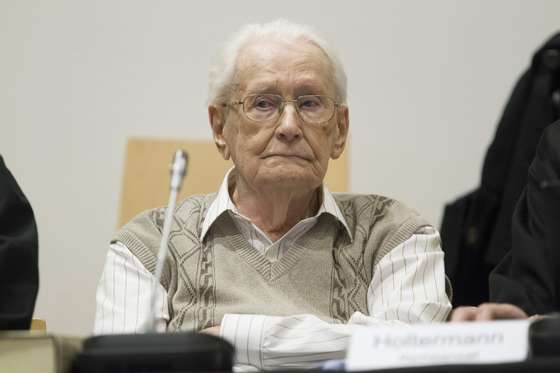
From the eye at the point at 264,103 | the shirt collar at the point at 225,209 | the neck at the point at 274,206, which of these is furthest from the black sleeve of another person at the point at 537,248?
the eye at the point at 264,103

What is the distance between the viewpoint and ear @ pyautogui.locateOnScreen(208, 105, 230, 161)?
208cm

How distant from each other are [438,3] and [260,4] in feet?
2.40

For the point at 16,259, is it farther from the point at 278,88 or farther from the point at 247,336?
the point at 278,88

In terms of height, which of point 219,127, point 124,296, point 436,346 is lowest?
point 124,296

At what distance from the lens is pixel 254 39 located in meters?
2.03

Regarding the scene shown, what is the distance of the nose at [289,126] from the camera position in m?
1.91

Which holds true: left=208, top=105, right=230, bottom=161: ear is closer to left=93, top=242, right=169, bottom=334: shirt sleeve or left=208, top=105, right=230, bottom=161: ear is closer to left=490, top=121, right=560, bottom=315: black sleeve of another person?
left=93, top=242, right=169, bottom=334: shirt sleeve

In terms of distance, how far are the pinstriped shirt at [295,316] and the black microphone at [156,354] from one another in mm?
555

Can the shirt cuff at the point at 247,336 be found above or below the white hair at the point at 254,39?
below

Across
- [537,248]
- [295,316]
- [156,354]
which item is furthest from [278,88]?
[156,354]

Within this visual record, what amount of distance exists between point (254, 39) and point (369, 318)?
782mm

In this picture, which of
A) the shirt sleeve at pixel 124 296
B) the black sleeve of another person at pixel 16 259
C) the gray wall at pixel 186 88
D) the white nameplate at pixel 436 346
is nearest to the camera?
the white nameplate at pixel 436 346

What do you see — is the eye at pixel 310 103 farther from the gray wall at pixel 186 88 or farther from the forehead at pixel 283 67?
the gray wall at pixel 186 88

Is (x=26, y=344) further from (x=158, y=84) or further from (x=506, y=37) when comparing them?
(x=506, y=37)
